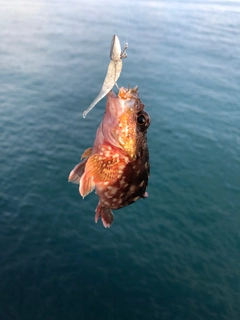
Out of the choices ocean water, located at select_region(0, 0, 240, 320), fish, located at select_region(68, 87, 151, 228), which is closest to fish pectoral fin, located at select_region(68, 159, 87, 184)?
fish, located at select_region(68, 87, 151, 228)

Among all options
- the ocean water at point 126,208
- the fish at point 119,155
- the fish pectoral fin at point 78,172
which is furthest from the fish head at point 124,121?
the ocean water at point 126,208

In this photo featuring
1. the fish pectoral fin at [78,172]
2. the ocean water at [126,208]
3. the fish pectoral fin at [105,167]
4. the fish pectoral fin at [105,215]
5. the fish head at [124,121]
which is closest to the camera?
the fish head at [124,121]

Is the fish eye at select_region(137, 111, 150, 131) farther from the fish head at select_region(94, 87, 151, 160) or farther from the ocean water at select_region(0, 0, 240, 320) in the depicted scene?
the ocean water at select_region(0, 0, 240, 320)

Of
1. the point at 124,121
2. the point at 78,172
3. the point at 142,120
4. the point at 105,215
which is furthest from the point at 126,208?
the point at 124,121

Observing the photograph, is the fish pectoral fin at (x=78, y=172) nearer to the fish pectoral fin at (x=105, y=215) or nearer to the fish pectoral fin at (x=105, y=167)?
the fish pectoral fin at (x=105, y=167)

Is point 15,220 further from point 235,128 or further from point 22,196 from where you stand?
point 235,128
